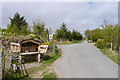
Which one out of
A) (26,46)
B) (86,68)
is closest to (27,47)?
(26,46)

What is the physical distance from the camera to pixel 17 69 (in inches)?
179

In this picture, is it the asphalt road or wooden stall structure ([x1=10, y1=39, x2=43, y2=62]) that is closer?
the asphalt road

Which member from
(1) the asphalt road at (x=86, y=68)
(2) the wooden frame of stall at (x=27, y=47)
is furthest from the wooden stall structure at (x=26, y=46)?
(1) the asphalt road at (x=86, y=68)

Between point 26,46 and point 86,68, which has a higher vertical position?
point 26,46

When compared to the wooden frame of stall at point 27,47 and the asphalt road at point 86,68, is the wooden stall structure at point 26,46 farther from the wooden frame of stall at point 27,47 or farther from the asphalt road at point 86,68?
the asphalt road at point 86,68

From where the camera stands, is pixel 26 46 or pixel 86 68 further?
pixel 26 46

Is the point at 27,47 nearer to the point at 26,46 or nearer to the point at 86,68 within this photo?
the point at 26,46

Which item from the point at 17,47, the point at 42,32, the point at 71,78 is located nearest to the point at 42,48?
the point at 17,47

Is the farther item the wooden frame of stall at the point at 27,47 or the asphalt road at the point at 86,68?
the wooden frame of stall at the point at 27,47

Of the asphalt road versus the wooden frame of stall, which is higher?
the wooden frame of stall

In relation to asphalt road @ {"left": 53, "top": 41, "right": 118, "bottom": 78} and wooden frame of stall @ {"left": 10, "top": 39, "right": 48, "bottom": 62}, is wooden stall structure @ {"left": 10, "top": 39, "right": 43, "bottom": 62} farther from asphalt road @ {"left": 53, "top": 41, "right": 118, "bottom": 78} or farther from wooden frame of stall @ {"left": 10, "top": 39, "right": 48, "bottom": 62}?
asphalt road @ {"left": 53, "top": 41, "right": 118, "bottom": 78}

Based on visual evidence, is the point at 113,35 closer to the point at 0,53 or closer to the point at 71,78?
the point at 71,78

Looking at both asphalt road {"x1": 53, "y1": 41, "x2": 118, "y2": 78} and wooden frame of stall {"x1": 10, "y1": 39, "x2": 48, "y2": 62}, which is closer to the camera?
asphalt road {"x1": 53, "y1": 41, "x2": 118, "y2": 78}

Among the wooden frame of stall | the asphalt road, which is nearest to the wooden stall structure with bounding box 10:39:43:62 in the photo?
the wooden frame of stall
